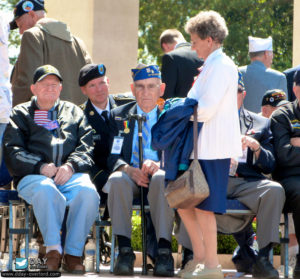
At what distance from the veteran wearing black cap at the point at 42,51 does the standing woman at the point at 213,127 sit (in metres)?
2.36

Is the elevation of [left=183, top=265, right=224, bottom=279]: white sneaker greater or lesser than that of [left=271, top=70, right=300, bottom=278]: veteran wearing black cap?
lesser

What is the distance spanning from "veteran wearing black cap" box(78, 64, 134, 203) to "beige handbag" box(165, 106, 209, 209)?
5.26ft

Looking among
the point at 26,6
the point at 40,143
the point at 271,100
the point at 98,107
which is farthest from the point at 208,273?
the point at 26,6

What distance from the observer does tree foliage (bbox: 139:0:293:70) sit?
21344 mm

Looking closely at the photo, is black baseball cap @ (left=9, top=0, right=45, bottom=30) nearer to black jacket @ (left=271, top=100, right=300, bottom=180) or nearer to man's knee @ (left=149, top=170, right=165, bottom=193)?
man's knee @ (left=149, top=170, right=165, bottom=193)

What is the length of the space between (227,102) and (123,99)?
222 centimetres

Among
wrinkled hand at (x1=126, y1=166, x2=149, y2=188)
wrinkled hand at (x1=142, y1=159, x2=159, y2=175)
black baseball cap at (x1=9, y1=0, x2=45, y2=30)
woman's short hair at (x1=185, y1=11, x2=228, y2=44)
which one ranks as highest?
black baseball cap at (x1=9, y1=0, x2=45, y2=30)

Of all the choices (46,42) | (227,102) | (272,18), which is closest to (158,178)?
(227,102)

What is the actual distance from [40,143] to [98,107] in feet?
3.15

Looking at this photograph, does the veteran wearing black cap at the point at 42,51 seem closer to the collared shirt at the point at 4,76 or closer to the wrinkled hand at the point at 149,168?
the collared shirt at the point at 4,76

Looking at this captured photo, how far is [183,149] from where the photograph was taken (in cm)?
613

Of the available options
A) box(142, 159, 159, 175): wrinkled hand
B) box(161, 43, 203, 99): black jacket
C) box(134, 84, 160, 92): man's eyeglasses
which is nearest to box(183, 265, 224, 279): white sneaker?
box(142, 159, 159, 175): wrinkled hand

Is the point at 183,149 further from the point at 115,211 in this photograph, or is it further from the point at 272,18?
the point at 272,18

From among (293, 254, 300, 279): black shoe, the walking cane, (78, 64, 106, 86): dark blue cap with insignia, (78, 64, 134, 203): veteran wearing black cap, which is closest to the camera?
(293, 254, 300, 279): black shoe
